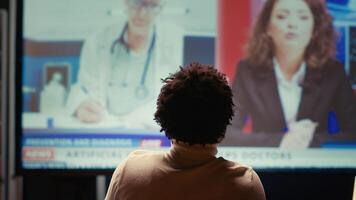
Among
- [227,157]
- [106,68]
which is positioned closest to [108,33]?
[106,68]

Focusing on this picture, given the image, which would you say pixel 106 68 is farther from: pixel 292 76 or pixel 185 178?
pixel 185 178

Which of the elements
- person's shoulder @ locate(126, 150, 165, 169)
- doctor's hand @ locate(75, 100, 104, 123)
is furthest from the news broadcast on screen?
person's shoulder @ locate(126, 150, 165, 169)

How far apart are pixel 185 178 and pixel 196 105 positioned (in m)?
0.16

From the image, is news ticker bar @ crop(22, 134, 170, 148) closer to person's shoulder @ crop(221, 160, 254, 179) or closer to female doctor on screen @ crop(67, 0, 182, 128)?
female doctor on screen @ crop(67, 0, 182, 128)

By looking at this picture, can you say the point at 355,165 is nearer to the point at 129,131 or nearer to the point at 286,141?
the point at 286,141

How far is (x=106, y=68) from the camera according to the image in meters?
1.95

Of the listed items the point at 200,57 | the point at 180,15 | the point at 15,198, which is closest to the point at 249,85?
the point at 200,57

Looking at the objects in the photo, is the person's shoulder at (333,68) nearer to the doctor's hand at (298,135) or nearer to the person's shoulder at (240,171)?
the doctor's hand at (298,135)

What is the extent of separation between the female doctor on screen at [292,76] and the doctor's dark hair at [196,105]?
913mm

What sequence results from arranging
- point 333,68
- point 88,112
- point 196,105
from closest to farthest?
point 196,105 → point 88,112 → point 333,68

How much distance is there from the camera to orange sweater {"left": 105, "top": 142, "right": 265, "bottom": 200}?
3.52ft

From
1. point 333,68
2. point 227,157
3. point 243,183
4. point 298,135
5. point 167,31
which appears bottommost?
point 227,157

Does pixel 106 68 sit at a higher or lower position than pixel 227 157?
higher

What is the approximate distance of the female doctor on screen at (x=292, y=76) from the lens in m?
2.00
